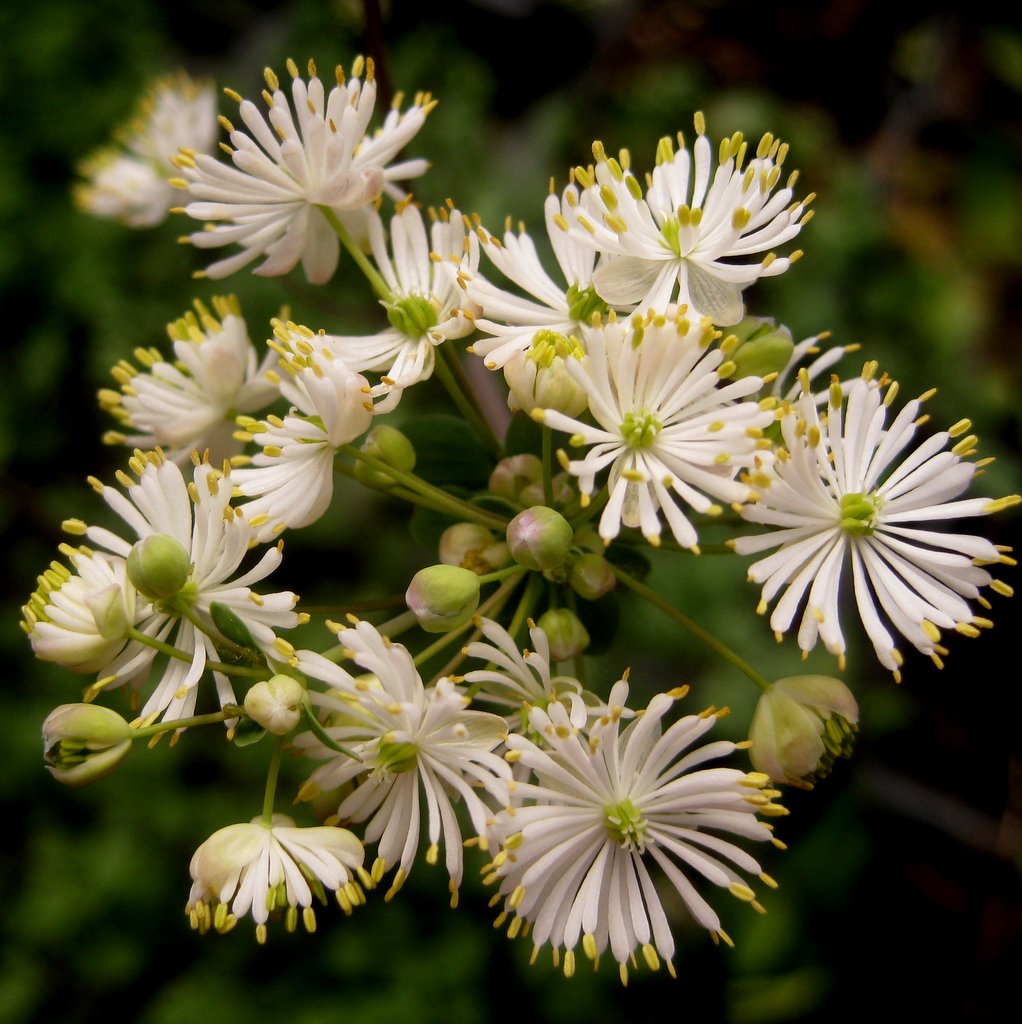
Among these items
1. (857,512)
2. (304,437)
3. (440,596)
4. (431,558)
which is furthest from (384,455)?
(431,558)

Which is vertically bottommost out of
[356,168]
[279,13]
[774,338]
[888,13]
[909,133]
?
[774,338]

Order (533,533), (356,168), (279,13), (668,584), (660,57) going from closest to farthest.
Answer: (533,533), (356,168), (668,584), (279,13), (660,57)

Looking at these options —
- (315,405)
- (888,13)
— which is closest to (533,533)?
(315,405)

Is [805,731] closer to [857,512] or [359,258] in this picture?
[857,512]

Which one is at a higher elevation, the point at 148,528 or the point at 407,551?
the point at 407,551

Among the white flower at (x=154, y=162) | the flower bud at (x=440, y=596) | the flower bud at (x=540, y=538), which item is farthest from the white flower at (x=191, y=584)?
the white flower at (x=154, y=162)

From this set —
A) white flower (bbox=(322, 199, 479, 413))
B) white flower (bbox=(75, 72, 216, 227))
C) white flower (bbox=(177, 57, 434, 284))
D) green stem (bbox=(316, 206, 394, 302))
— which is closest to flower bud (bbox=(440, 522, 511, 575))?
white flower (bbox=(322, 199, 479, 413))

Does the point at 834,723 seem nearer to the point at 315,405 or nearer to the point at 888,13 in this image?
the point at 315,405
